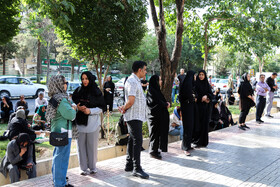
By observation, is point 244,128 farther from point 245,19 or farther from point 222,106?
point 245,19

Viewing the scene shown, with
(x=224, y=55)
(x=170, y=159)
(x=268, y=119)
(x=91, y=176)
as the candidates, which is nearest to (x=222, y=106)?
(x=268, y=119)

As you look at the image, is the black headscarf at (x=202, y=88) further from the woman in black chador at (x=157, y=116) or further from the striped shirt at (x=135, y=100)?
the striped shirt at (x=135, y=100)

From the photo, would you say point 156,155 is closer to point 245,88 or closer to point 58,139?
point 58,139

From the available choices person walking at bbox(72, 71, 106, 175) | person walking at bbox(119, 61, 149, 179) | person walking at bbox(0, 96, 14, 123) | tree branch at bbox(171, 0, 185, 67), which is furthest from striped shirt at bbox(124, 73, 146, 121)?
person walking at bbox(0, 96, 14, 123)

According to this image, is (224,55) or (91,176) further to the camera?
(224,55)

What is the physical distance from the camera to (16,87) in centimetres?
1944

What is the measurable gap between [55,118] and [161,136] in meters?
2.39

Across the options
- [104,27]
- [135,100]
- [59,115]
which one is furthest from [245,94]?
[59,115]

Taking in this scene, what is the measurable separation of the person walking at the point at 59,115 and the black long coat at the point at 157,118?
197 cm

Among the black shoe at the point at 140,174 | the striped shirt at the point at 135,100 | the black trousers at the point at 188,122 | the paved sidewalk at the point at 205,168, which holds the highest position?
the striped shirt at the point at 135,100

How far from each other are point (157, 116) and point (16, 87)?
16.8 metres

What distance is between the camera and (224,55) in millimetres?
50406

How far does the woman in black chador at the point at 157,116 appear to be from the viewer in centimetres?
539

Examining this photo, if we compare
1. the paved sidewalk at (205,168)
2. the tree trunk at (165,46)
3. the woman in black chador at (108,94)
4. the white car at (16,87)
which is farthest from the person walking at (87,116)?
the white car at (16,87)
